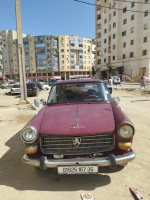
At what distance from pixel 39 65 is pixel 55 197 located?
73700 millimetres

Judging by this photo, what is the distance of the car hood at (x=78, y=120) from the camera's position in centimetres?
246

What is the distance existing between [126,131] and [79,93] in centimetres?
168

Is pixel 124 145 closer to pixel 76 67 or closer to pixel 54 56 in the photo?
pixel 54 56

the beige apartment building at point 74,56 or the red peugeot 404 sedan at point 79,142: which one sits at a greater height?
the beige apartment building at point 74,56

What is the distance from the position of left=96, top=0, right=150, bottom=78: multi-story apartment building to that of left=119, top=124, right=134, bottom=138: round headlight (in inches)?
1390

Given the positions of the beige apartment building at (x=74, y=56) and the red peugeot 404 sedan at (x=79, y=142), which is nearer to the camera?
the red peugeot 404 sedan at (x=79, y=142)

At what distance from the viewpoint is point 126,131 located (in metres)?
2.51

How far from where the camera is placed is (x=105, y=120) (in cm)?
267

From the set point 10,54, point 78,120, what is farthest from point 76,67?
point 78,120

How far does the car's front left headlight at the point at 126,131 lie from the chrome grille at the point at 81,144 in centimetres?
17

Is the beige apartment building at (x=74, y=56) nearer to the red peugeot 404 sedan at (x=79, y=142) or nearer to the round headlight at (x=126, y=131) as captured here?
the red peugeot 404 sedan at (x=79, y=142)

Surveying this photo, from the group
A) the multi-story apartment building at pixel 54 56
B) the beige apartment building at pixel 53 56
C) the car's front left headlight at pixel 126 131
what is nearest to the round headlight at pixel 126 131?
the car's front left headlight at pixel 126 131

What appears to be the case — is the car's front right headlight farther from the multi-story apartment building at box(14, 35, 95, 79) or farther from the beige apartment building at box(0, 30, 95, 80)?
the multi-story apartment building at box(14, 35, 95, 79)

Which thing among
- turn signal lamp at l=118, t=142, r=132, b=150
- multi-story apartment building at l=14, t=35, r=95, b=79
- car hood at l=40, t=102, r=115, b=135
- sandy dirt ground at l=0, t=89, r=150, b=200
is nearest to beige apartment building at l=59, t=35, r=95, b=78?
multi-story apartment building at l=14, t=35, r=95, b=79
